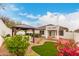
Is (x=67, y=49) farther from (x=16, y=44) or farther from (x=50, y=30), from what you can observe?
(x=16, y=44)

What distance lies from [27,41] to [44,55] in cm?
18

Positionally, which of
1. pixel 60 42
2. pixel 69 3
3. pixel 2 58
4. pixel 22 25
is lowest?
pixel 2 58

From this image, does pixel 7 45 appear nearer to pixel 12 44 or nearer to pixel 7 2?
pixel 12 44

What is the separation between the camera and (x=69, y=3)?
196cm

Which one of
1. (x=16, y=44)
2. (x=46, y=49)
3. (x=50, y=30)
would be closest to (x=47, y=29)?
(x=50, y=30)

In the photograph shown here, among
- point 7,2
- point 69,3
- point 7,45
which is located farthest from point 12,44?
point 69,3

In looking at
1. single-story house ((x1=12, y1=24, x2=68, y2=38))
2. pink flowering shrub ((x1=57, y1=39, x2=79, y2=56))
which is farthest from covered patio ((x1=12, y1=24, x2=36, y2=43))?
pink flowering shrub ((x1=57, y1=39, x2=79, y2=56))

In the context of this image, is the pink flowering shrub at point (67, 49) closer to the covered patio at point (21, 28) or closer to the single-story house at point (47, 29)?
the single-story house at point (47, 29)

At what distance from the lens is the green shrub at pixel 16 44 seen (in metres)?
1.97

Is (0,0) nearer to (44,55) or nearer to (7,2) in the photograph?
(7,2)

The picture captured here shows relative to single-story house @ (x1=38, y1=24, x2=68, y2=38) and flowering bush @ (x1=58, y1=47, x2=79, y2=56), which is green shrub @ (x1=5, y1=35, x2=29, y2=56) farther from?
flowering bush @ (x1=58, y1=47, x2=79, y2=56)

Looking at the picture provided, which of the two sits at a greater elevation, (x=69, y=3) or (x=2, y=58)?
(x=69, y=3)

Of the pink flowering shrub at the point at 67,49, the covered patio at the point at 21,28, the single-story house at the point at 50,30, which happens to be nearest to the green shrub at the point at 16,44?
the covered patio at the point at 21,28

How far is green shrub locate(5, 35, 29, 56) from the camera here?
1.97m
